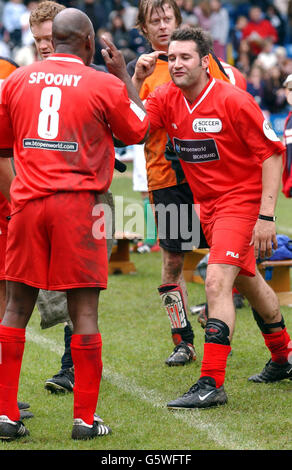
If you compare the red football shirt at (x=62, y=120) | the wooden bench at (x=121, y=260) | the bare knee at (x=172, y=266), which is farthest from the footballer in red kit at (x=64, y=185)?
the wooden bench at (x=121, y=260)

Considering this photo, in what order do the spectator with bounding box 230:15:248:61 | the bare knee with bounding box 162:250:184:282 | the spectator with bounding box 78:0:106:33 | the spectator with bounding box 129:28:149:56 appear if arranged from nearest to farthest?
the bare knee with bounding box 162:250:184:282, the spectator with bounding box 129:28:149:56, the spectator with bounding box 78:0:106:33, the spectator with bounding box 230:15:248:61

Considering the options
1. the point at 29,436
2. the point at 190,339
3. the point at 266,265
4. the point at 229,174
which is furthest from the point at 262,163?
the point at 266,265

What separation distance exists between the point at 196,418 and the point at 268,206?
4.32ft

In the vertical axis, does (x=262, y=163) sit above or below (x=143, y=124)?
below

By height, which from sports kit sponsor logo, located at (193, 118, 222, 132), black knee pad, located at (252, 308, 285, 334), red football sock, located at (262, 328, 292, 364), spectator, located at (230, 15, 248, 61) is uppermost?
sports kit sponsor logo, located at (193, 118, 222, 132)

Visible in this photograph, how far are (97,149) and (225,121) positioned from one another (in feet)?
3.66

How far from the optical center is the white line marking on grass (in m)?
4.35

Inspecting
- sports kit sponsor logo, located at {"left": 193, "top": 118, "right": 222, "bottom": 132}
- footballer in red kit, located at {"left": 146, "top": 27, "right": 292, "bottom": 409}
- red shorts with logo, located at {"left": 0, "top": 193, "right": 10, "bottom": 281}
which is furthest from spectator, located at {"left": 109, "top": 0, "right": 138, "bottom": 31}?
red shorts with logo, located at {"left": 0, "top": 193, "right": 10, "bottom": 281}

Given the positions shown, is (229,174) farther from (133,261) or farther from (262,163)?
(133,261)

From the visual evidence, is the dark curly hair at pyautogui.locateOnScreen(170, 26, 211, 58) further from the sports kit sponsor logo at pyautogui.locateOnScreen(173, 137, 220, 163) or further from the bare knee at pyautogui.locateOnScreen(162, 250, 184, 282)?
the bare knee at pyautogui.locateOnScreen(162, 250, 184, 282)

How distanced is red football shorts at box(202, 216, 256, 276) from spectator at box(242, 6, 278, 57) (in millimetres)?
18893

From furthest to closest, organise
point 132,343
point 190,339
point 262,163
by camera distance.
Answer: point 132,343, point 190,339, point 262,163

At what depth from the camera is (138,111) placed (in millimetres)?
4383

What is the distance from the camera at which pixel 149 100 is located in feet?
18.3
